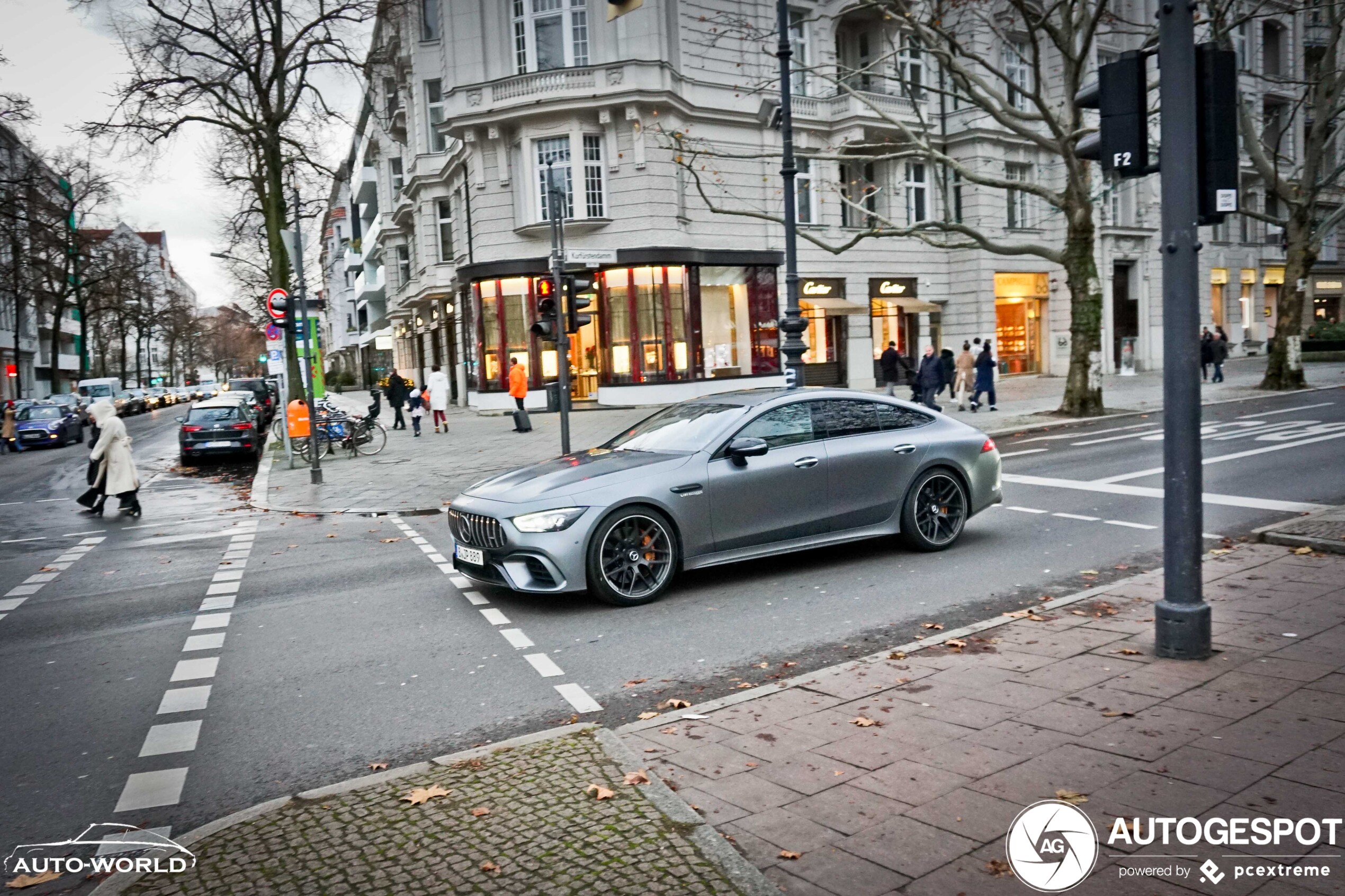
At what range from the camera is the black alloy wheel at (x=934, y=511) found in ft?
29.3

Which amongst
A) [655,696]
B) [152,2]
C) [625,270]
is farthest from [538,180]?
[655,696]

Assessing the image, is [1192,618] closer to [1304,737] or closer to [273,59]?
[1304,737]

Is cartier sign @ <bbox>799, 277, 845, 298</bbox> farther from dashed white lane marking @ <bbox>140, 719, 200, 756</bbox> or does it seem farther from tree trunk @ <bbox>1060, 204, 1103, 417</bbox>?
dashed white lane marking @ <bbox>140, 719, 200, 756</bbox>

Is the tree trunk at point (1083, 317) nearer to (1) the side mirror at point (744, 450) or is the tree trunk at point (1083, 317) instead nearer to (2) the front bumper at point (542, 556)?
(1) the side mirror at point (744, 450)

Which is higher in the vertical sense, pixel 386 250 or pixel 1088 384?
pixel 386 250

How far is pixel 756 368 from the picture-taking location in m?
33.0

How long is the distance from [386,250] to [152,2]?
100 feet

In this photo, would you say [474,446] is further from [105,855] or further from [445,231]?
[105,855]

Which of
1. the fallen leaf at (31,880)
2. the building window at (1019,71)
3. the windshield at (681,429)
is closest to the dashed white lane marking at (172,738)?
the fallen leaf at (31,880)

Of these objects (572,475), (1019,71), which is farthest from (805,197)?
(572,475)

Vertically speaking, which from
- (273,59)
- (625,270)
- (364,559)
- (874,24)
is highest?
(874,24)

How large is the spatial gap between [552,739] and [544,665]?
1.58 meters

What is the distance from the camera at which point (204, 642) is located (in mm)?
7207

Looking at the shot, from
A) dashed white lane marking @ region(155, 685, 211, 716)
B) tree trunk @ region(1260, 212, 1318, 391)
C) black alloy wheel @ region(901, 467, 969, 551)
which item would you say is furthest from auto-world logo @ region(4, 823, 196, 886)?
tree trunk @ region(1260, 212, 1318, 391)
